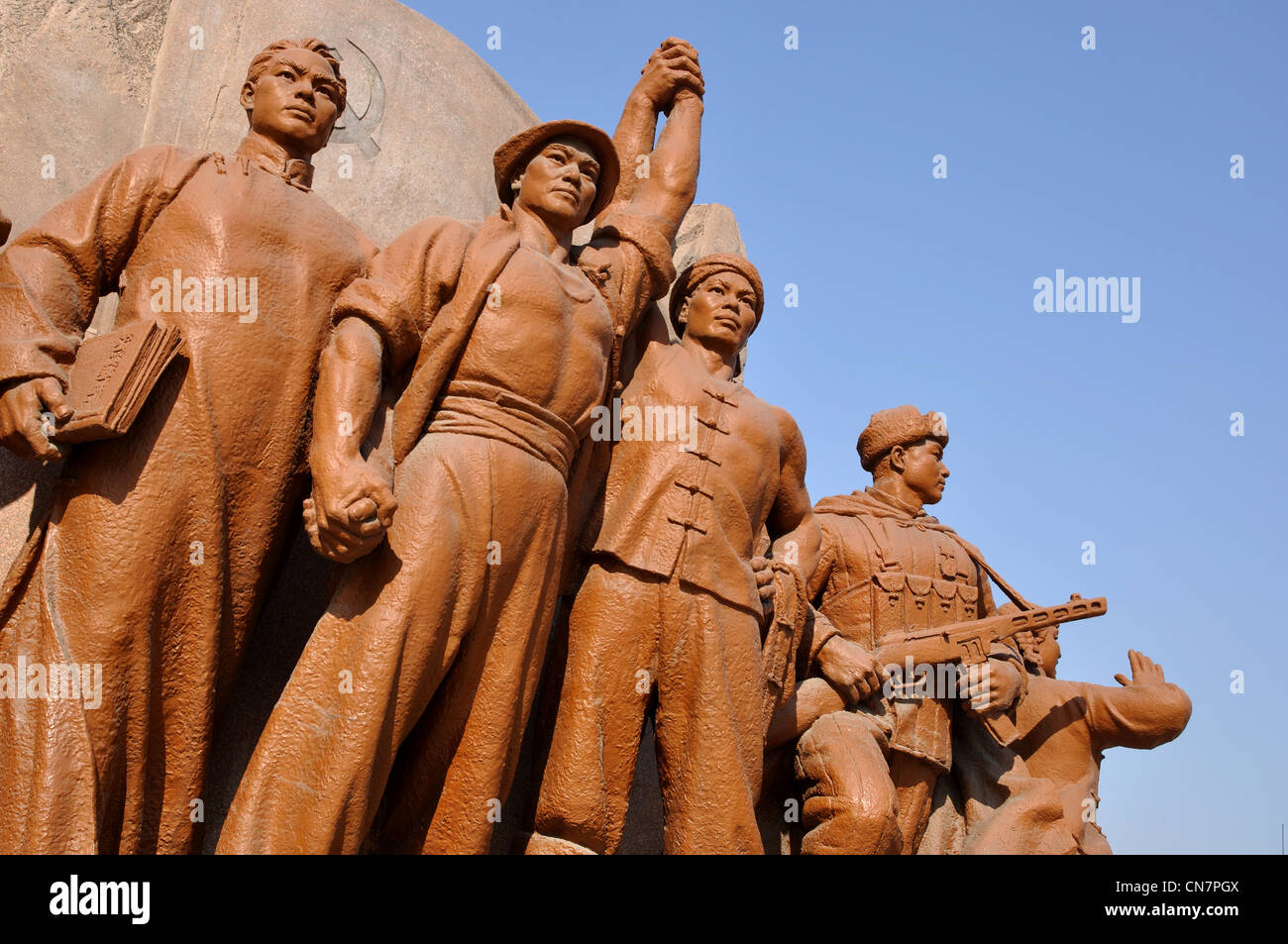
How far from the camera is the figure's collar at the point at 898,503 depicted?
334 inches

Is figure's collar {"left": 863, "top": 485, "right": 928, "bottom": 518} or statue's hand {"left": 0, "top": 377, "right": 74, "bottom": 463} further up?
figure's collar {"left": 863, "top": 485, "right": 928, "bottom": 518}

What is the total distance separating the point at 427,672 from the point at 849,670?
254 cm

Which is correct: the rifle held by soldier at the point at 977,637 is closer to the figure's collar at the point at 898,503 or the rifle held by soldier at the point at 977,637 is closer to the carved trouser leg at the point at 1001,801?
the carved trouser leg at the point at 1001,801

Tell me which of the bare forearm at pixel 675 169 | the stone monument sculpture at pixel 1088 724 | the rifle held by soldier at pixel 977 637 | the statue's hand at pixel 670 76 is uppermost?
the statue's hand at pixel 670 76

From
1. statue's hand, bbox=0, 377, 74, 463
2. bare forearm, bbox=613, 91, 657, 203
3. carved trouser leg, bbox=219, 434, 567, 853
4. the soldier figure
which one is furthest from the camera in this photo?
bare forearm, bbox=613, 91, 657, 203

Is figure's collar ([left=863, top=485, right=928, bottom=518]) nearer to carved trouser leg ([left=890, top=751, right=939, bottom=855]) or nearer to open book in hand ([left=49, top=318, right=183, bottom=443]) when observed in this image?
carved trouser leg ([left=890, top=751, right=939, bottom=855])

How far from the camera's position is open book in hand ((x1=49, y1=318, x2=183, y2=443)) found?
5082 mm

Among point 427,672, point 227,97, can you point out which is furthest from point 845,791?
point 227,97

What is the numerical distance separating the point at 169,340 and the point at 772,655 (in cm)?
293

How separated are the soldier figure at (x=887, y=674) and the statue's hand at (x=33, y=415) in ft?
11.7

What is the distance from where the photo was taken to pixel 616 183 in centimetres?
664

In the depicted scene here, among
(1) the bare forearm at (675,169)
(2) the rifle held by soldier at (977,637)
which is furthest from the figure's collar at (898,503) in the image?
(1) the bare forearm at (675,169)

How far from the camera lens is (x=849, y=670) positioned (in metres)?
7.07

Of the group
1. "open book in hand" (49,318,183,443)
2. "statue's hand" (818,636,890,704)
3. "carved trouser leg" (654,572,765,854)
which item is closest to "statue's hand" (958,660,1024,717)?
"statue's hand" (818,636,890,704)
